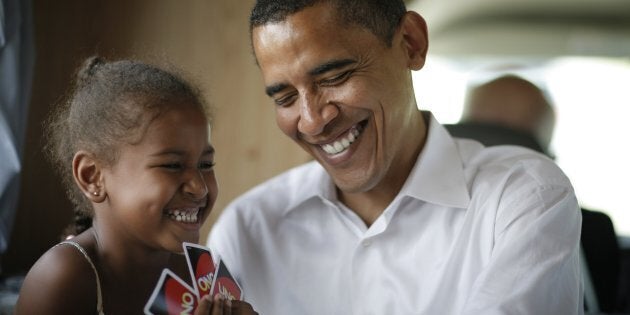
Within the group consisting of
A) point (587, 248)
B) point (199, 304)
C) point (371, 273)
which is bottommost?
point (587, 248)

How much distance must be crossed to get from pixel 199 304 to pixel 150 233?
26 centimetres

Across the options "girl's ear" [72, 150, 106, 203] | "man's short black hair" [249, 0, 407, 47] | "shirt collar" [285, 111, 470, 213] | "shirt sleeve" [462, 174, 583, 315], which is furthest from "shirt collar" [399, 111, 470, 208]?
"girl's ear" [72, 150, 106, 203]

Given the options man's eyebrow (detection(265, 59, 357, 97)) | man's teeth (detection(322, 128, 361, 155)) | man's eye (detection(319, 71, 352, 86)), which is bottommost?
man's teeth (detection(322, 128, 361, 155))

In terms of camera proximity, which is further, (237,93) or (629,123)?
(629,123)

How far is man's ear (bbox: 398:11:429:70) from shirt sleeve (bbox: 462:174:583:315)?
399mm

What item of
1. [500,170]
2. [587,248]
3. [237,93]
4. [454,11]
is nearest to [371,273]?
[500,170]

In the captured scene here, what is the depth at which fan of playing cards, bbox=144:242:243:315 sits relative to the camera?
4.04 ft

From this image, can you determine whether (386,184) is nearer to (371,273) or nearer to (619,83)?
(371,273)

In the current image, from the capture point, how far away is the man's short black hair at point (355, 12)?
5.12 ft

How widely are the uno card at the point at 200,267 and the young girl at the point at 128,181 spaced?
76 mm

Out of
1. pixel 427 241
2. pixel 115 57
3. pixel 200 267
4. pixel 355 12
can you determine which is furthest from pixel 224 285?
pixel 115 57

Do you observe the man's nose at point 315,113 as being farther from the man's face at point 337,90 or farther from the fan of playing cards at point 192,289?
the fan of playing cards at point 192,289

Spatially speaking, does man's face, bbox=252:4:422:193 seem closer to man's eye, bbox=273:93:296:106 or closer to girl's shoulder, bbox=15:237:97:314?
man's eye, bbox=273:93:296:106

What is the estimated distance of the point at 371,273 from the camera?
1.68 metres
